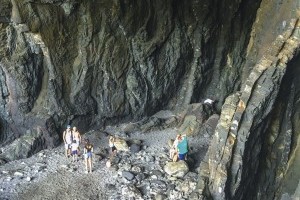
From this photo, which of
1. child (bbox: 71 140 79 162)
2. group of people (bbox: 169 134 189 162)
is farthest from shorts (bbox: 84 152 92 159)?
group of people (bbox: 169 134 189 162)

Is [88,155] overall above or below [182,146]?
below

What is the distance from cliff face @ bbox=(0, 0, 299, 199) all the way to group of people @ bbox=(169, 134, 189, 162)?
9.66ft

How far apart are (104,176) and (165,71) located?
8195 mm

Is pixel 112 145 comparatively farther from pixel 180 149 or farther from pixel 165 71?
pixel 165 71

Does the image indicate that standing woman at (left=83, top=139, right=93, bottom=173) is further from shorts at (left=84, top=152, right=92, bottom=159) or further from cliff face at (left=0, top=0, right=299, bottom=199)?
cliff face at (left=0, top=0, right=299, bottom=199)

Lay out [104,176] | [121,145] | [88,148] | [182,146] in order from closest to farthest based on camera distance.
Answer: [88,148] → [104,176] → [182,146] → [121,145]

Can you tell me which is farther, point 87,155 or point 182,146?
point 182,146

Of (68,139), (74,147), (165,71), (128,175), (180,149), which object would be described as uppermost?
(165,71)

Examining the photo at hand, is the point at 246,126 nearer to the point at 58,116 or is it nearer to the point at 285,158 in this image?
the point at 285,158

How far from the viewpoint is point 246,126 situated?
14891mm

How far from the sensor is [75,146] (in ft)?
64.4

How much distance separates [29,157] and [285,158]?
12.0m

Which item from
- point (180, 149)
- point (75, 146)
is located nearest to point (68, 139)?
point (75, 146)

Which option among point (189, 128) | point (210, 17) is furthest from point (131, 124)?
point (210, 17)
